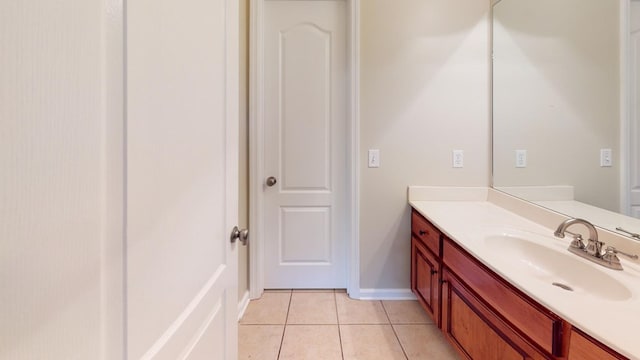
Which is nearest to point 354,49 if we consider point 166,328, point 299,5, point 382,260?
point 299,5

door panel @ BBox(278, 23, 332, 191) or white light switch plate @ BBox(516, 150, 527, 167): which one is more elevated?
door panel @ BBox(278, 23, 332, 191)

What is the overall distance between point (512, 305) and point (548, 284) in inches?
5.7

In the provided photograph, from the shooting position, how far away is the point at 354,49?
2.21m

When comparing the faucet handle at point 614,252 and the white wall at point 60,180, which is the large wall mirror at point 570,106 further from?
the white wall at point 60,180

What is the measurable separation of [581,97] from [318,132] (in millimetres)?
1612

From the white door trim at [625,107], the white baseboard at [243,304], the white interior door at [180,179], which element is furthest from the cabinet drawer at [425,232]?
the white baseboard at [243,304]

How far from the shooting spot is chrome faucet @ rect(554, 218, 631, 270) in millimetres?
1133

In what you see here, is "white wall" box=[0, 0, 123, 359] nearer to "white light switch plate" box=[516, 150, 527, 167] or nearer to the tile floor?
the tile floor

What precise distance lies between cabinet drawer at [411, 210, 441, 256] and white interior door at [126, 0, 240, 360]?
1218 mm

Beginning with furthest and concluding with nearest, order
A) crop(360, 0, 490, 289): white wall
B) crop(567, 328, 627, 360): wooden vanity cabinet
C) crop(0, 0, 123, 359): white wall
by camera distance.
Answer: crop(360, 0, 490, 289): white wall → crop(567, 328, 627, 360): wooden vanity cabinet → crop(0, 0, 123, 359): white wall

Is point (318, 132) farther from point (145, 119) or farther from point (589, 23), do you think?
point (145, 119)

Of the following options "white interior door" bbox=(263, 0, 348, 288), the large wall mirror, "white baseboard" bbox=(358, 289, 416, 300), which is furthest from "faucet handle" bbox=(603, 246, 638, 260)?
"white interior door" bbox=(263, 0, 348, 288)

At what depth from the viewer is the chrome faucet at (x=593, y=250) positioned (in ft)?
3.72

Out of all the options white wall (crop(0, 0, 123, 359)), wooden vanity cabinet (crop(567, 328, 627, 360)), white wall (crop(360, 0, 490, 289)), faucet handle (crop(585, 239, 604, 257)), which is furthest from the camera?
white wall (crop(360, 0, 490, 289))
